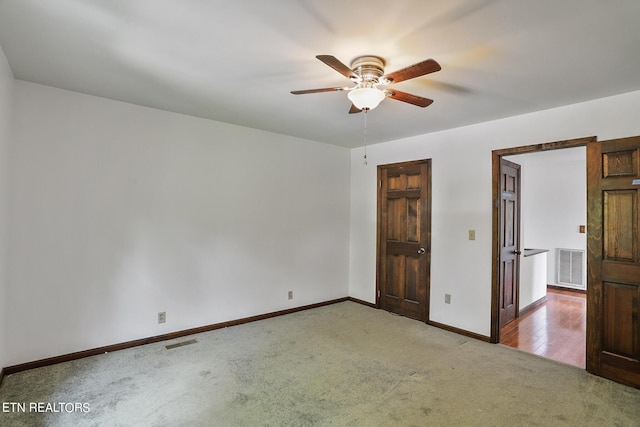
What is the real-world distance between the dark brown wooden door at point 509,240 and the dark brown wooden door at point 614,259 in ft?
2.97

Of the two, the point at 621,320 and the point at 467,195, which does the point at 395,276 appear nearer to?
the point at 467,195

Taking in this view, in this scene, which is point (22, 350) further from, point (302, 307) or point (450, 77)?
point (450, 77)

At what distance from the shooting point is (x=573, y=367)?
9.55 feet

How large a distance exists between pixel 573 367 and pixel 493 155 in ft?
7.18

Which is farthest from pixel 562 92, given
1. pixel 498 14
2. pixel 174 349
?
pixel 174 349

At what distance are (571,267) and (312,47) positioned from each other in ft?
21.6

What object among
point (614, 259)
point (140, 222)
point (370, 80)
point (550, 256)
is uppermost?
point (370, 80)

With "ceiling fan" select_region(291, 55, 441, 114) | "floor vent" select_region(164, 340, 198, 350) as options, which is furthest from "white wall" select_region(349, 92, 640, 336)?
"floor vent" select_region(164, 340, 198, 350)

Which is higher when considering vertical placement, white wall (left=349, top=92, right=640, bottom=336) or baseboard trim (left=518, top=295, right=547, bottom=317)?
white wall (left=349, top=92, right=640, bottom=336)

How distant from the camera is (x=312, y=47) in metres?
2.03

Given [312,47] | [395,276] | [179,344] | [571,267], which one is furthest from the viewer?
[571,267]

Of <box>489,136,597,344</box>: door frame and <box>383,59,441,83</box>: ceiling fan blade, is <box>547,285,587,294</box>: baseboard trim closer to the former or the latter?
<box>489,136,597,344</box>: door frame

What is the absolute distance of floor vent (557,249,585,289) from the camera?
19.3 ft

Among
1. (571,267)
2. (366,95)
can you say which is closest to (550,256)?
(571,267)
